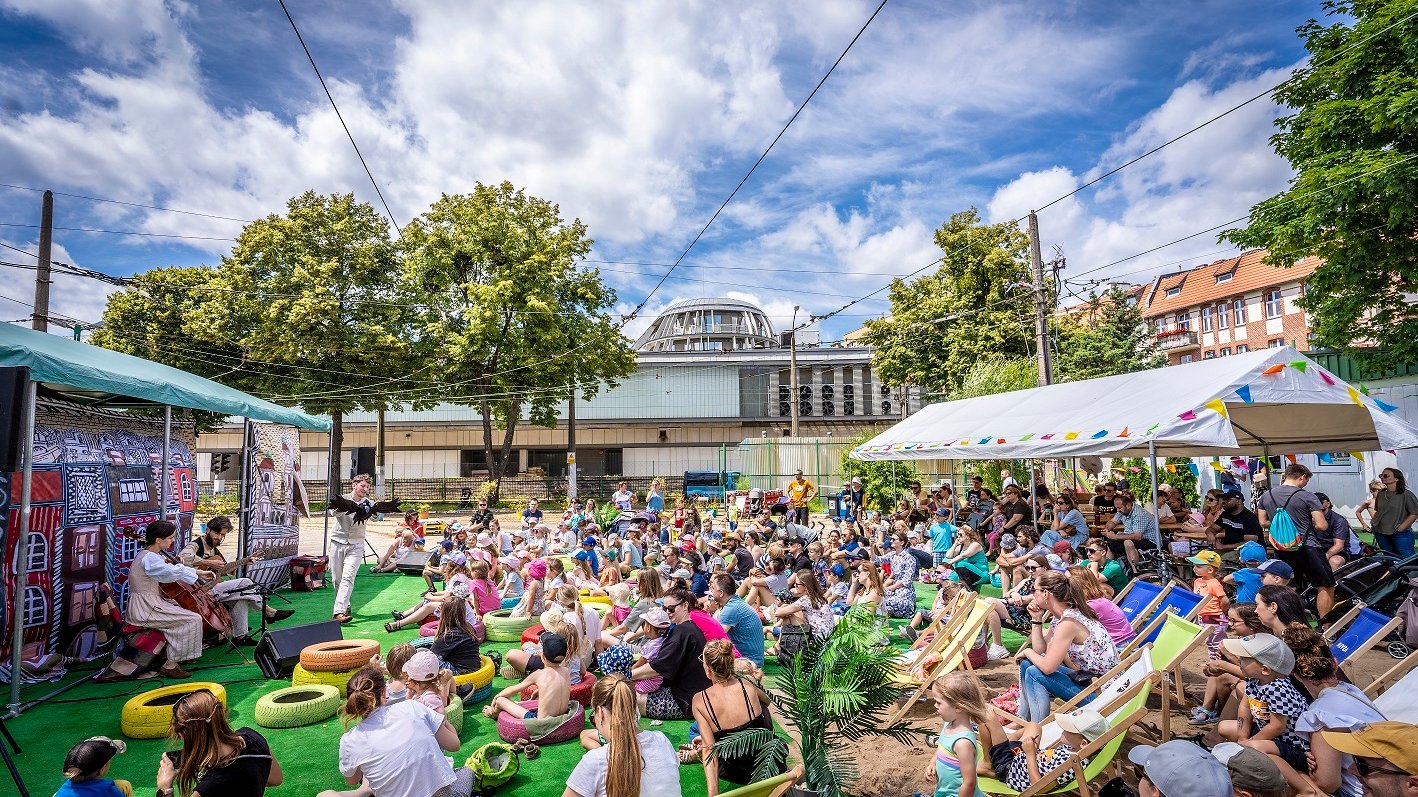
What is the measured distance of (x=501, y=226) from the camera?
28.7 meters

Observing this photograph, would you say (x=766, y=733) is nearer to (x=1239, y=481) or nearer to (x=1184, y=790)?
(x=1184, y=790)

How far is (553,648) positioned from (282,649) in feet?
11.8

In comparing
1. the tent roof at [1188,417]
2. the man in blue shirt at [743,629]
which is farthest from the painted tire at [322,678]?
the tent roof at [1188,417]

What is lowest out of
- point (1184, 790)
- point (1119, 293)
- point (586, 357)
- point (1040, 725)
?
point (1040, 725)

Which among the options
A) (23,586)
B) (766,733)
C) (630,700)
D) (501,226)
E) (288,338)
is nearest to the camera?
(630,700)

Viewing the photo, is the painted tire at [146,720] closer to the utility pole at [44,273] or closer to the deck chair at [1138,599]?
the deck chair at [1138,599]

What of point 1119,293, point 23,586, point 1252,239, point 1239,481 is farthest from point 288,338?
point 1119,293

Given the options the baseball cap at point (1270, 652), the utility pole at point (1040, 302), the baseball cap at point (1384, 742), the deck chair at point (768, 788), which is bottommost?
the deck chair at point (768, 788)

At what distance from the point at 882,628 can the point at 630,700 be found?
1928mm

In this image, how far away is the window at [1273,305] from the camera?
42.2m

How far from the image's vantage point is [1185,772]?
300 cm

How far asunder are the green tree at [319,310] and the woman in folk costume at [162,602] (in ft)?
71.4

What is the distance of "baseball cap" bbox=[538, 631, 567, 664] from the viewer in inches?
222

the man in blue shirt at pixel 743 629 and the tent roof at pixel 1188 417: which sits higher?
the tent roof at pixel 1188 417
